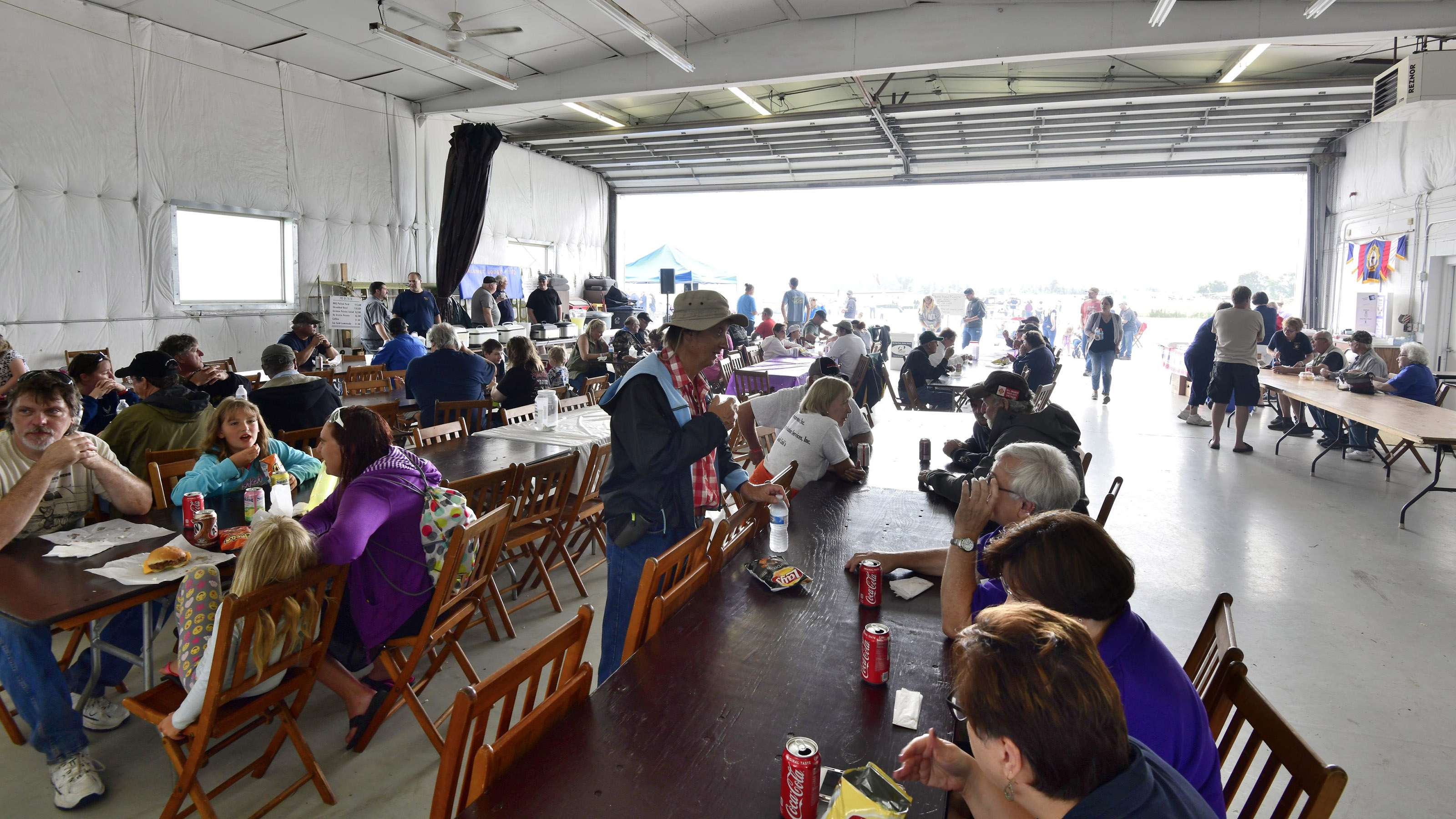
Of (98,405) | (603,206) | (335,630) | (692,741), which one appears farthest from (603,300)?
(692,741)

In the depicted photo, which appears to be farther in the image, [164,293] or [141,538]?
[164,293]

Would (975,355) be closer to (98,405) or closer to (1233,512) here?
(1233,512)

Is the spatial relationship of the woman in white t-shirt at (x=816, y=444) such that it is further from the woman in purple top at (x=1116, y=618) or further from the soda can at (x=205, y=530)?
the soda can at (x=205, y=530)

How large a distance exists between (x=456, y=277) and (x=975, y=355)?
28.1 feet

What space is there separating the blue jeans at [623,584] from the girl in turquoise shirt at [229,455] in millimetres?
1561

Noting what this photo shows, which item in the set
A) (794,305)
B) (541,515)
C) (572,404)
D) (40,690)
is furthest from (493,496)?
(794,305)

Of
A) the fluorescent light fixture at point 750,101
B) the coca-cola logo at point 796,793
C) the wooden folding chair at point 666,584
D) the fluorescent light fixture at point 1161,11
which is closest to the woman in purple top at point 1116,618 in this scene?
the coca-cola logo at point 796,793

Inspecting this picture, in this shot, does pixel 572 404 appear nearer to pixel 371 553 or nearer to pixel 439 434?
pixel 439 434

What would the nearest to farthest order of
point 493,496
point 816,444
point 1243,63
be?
1. point 493,496
2. point 816,444
3. point 1243,63

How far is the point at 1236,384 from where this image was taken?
7719 mm

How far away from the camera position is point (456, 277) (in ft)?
34.7

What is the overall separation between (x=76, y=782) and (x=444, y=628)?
112 cm

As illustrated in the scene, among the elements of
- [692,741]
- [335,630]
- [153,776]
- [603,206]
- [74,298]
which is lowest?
[153,776]

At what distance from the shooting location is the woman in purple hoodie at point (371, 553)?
2404mm
